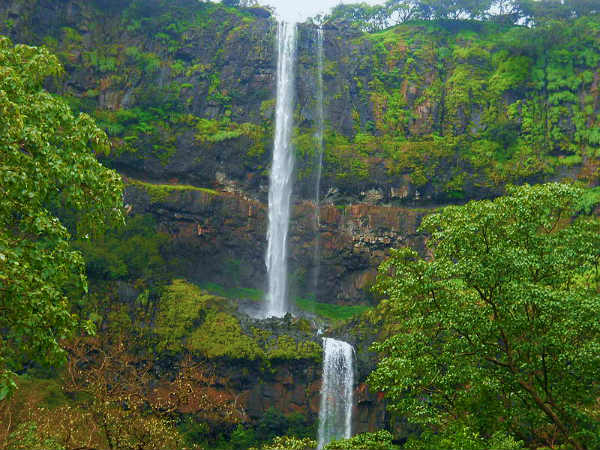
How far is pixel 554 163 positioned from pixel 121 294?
2878cm

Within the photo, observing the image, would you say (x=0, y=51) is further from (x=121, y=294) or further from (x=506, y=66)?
(x=506, y=66)

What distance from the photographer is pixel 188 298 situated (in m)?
29.3

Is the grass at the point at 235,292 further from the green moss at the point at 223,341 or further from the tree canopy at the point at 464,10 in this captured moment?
the tree canopy at the point at 464,10

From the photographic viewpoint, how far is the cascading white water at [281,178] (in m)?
36.0

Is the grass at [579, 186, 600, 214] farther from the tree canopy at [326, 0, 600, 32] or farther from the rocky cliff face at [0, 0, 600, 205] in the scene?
the tree canopy at [326, 0, 600, 32]

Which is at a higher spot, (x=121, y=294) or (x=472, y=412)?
(x=472, y=412)

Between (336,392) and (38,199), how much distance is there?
2108 centimetres

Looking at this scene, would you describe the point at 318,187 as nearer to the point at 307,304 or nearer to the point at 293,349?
the point at 307,304

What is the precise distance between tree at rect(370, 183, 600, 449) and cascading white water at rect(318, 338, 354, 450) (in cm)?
1360

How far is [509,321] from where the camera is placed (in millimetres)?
11102

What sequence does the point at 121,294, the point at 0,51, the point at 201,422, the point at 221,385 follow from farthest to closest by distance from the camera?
the point at 121,294 < the point at 221,385 < the point at 201,422 < the point at 0,51

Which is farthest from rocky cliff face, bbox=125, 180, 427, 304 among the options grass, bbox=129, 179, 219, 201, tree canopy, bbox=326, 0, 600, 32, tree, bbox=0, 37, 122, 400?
tree, bbox=0, 37, 122, 400

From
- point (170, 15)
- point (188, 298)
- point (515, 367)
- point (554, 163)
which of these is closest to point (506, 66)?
point (554, 163)

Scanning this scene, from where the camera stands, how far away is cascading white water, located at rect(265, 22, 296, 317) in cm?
3603
